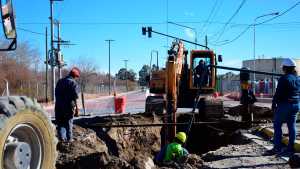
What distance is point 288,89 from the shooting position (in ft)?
30.1

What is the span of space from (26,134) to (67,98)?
5.17m

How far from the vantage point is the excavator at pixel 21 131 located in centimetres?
517

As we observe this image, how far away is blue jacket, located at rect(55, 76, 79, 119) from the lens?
426 inches

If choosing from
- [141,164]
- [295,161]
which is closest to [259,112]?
[295,161]

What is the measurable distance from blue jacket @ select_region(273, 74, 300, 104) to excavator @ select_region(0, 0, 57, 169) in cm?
488

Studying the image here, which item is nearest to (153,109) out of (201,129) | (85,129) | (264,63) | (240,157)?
(201,129)

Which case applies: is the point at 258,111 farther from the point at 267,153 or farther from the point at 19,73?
the point at 19,73

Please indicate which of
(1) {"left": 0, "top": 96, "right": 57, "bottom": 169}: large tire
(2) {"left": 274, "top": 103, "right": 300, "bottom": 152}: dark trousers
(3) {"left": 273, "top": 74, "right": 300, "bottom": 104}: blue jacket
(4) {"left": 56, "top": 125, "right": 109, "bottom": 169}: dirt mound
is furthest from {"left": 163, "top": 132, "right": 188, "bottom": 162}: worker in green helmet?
(1) {"left": 0, "top": 96, "right": 57, "bottom": 169}: large tire

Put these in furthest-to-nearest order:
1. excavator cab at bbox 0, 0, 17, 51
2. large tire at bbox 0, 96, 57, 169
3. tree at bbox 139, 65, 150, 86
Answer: tree at bbox 139, 65, 150, 86 → excavator cab at bbox 0, 0, 17, 51 → large tire at bbox 0, 96, 57, 169

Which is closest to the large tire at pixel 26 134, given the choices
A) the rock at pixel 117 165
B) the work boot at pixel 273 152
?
the rock at pixel 117 165

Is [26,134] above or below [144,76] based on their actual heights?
below

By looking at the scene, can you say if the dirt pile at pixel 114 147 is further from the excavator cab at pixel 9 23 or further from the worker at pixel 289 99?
the excavator cab at pixel 9 23

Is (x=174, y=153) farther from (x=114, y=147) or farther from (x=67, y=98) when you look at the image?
(x=114, y=147)

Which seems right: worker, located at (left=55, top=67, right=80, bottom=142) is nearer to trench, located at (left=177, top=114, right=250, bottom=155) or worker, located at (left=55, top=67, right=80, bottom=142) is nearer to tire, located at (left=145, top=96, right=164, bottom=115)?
trench, located at (left=177, top=114, right=250, bottom=155)
